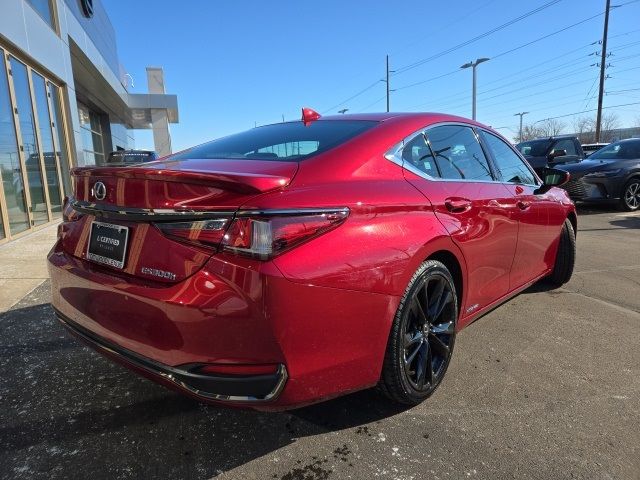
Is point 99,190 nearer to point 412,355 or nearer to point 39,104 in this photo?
point 412,355

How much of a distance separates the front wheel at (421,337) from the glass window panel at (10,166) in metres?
7.36

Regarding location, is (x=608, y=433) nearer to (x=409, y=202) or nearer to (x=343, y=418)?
(x=343, y=418)

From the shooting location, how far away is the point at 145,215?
6.08 ft

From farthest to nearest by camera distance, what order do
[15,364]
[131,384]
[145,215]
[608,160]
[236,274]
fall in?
1. [608,160]
2. [15,364]
3. [131,384]
4. [145,215]
5. [236,274]

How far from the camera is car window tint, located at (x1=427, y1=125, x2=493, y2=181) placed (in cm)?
276

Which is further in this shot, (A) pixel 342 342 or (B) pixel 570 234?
(B) pixel 570 234

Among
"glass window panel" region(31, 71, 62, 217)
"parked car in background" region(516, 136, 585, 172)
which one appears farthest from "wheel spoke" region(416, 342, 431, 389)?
"parked car in background" region(516, 136, 585, 172)

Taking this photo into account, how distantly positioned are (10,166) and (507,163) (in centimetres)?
773

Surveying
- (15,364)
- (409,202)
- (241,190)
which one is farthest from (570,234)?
(15,364)

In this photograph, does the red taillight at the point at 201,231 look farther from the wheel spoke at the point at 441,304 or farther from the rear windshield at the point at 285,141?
the wheel spoke at the point at 441,304

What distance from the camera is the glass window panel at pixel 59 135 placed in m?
10.4

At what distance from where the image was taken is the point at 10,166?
7.62 metres

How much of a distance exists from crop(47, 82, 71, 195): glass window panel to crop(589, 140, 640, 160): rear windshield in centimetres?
1261

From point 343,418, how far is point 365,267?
91 cm
